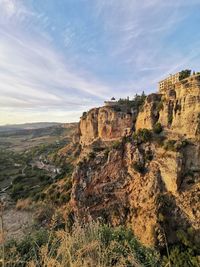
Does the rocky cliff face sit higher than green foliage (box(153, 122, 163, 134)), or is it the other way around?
green foliage (box(153, 122, 163, 134))

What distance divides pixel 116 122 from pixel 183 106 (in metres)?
17.4

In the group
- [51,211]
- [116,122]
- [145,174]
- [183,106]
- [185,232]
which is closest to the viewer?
[185,232]

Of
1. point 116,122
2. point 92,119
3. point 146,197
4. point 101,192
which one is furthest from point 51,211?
point 92,119

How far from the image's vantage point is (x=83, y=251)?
4.23 metres

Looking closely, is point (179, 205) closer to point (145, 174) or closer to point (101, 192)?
point (145, 174)

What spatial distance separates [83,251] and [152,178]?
55.2ft

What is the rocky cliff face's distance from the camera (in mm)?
18422

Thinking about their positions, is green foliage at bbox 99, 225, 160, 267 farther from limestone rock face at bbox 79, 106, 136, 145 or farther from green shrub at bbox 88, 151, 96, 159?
limestone rock face at bbox 79, 106, 136, 145

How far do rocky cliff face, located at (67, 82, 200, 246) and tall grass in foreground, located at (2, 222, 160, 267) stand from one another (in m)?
11.3

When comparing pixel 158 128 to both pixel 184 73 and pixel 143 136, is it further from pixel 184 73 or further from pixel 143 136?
pixel 184 73

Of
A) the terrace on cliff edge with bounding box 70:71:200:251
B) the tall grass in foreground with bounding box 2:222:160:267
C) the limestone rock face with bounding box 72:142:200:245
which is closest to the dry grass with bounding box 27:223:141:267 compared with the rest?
the tall grass in foreground with bounding box 2:222:160:267

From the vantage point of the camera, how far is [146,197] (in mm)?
19672

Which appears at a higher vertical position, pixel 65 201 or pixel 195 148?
pixel 195 148

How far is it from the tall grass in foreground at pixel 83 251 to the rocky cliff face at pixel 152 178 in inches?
445
